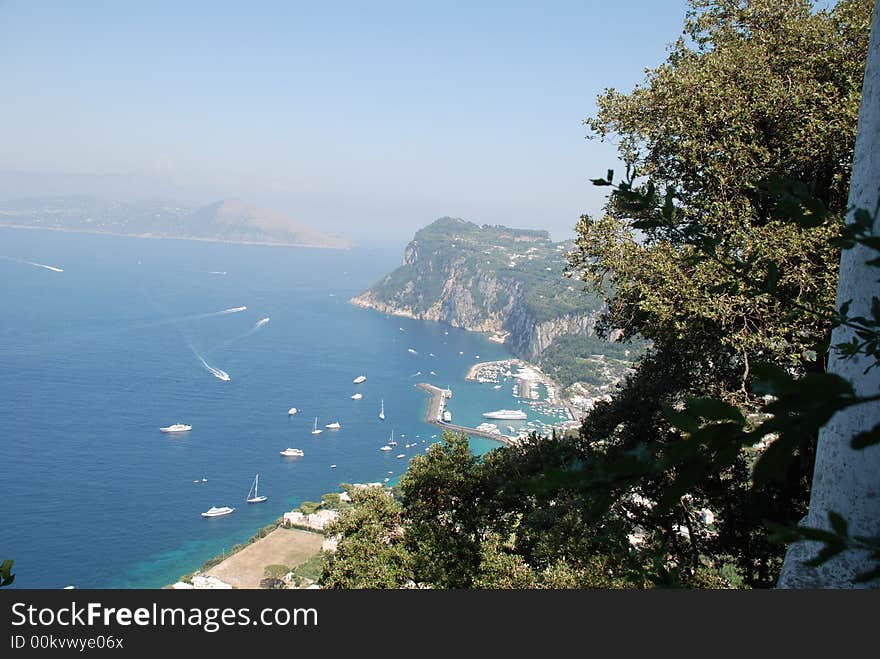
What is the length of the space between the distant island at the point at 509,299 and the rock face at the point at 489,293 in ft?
0.38

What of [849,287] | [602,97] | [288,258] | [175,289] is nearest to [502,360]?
[175,289]

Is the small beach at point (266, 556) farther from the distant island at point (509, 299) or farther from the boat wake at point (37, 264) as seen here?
the boat wake at point (37, 264)

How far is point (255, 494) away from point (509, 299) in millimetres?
59412

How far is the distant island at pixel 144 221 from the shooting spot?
163750 millimetres

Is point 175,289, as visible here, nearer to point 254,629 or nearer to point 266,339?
point 266,339

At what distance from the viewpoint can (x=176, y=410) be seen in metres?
41.8

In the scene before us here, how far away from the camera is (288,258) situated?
149375 millimetres

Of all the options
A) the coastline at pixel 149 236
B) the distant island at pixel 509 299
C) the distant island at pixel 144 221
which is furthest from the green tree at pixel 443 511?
the distant island at pixel 144 221

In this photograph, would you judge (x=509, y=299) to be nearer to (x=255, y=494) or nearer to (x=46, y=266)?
(x=255, y=494)

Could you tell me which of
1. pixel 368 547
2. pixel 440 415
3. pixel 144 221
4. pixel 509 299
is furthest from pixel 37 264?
pixel 368 547

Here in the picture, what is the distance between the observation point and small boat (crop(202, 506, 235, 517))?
104 ft

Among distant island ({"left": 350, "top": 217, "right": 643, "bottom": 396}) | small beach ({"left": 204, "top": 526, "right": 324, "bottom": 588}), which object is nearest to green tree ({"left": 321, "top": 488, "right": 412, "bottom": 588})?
small beach ({"left": 204, "top": 526, "right": 324, "bottom": 588})

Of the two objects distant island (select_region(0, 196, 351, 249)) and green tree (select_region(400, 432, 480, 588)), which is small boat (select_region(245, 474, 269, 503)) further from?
distant island (select_region(0, 196, 351, 249))

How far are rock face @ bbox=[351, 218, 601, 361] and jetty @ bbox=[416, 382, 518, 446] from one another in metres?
20.1
